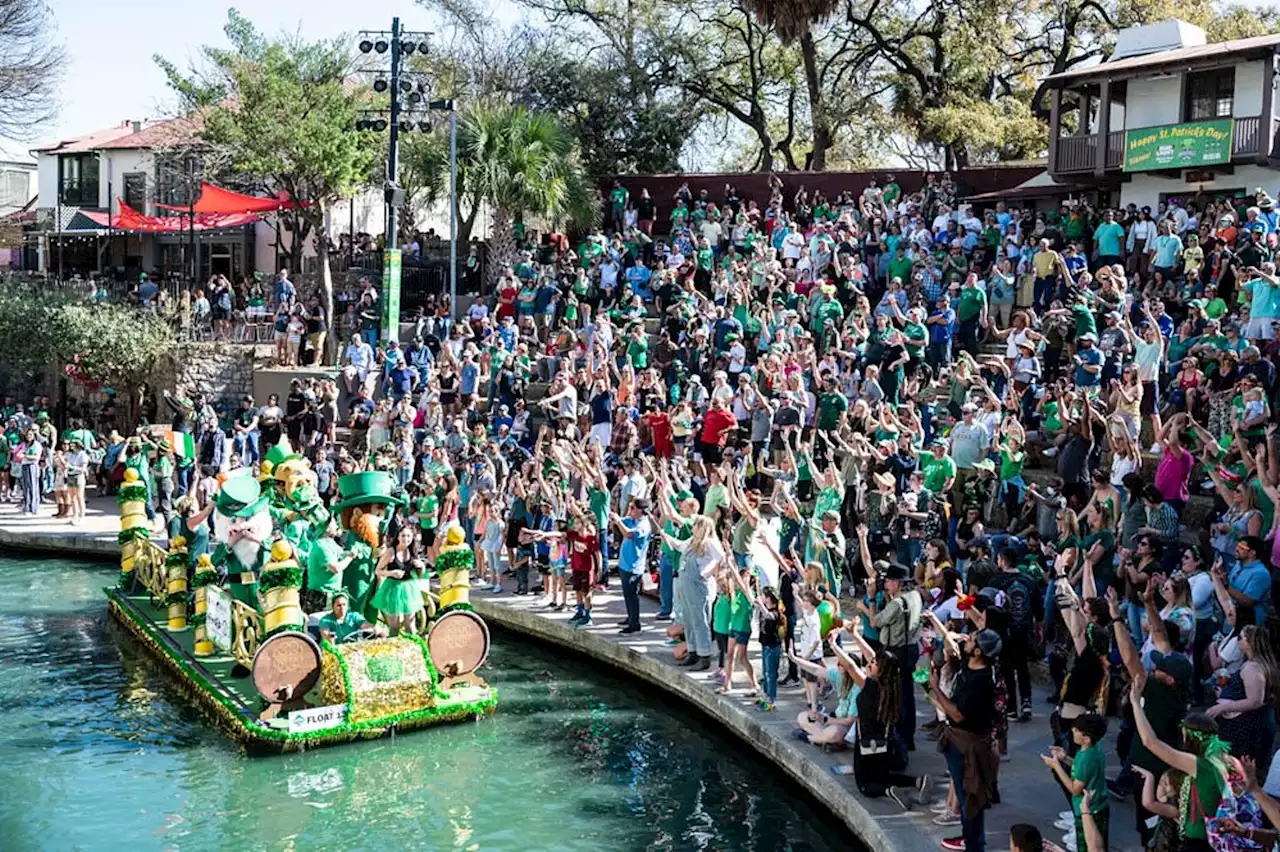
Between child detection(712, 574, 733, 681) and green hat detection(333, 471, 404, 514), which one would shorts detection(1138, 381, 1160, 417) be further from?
green hat detection(333, 471, 404, 514)

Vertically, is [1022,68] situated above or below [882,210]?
above

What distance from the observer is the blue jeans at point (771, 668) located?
1292 cm

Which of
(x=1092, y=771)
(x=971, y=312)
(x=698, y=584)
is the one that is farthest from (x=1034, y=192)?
(x=1092, y=771)

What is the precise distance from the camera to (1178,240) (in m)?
19.9

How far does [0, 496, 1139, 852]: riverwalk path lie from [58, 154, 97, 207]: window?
106ft

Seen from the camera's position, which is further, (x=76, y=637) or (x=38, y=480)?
(x=38, y=480)

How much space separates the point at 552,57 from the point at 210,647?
81.2ft


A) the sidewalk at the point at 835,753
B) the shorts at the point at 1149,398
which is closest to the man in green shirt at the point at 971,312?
the shorts at the point at 1149,398

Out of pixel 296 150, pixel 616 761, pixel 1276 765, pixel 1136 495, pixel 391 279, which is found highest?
pixel 296 150

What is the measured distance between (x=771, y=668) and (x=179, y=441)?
11261 mm

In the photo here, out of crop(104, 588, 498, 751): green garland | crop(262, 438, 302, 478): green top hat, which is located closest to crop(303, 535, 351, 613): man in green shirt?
crop(104, 588, 498, 751): green garland

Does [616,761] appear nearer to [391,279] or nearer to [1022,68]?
[391,279]

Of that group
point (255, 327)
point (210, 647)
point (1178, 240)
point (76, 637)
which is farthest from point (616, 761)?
point (255, 327)

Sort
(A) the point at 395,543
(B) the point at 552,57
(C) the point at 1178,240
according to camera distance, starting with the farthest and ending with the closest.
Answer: (B) the point at 552,57
(C) the point at 1178,240
(A) the point at 395,543
